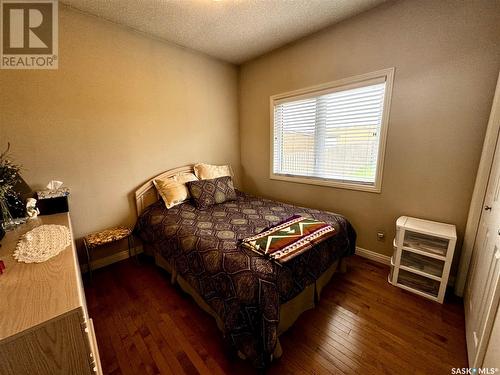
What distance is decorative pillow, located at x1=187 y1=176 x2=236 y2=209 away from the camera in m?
2.48

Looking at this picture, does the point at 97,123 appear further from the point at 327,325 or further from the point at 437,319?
the point at 437,319

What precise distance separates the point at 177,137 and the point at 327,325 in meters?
2.59

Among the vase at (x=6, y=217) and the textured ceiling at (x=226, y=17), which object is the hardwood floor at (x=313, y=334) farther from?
the textured ceiling at (x=226, y=17)

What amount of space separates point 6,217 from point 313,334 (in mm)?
2356

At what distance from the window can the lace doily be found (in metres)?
2.42

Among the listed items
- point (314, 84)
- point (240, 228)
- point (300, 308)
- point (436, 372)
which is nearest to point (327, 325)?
point (300, 308)

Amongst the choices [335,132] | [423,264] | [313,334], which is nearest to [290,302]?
[313,334]

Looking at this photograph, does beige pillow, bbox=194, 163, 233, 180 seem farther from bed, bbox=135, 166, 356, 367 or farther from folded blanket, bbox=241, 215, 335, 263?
folded blanket, bbox=241, 215, 335, 263

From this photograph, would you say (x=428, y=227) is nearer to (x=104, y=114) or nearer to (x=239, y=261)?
(x=239, y=261)

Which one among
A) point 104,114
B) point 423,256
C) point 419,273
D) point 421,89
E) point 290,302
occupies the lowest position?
point 290,302

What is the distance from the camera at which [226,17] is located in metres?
2.08

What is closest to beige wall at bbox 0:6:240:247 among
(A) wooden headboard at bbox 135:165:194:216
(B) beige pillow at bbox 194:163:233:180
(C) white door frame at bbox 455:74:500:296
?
(A) wooden headboard at bbox 135:165:194:216

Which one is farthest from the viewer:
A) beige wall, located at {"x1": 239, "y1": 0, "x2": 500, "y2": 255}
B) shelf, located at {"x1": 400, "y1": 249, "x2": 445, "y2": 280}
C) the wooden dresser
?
shelf, located at {"x1": 400, "y1": 249, "x2": 445, "y2": 280}

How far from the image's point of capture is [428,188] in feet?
6.24
